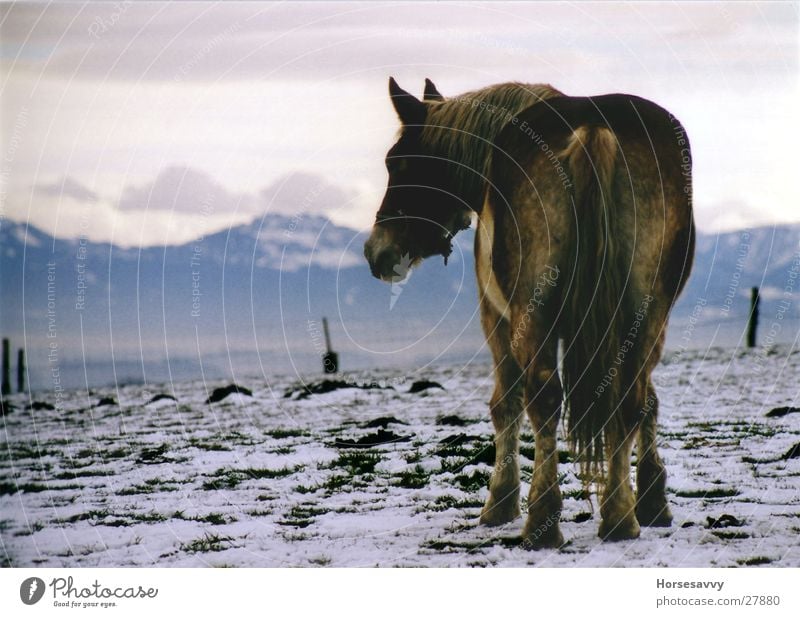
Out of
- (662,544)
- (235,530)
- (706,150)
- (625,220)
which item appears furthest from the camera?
(706,150)

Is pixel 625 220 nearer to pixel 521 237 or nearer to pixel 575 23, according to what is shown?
pixel 521 237

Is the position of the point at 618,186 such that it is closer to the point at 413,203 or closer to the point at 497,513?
the point at 413,203

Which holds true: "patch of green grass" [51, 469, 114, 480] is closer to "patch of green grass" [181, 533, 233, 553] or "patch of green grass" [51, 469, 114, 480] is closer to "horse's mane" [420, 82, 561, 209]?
"patch of green grass" [181, 533, 233, 553]

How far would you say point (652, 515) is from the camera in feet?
21.9

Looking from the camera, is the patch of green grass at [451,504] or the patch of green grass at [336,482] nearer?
the patch of green grass at [451,504]

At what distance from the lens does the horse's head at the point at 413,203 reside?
698cm

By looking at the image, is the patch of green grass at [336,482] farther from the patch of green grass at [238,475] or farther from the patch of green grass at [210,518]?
the patch of green grass at [210,518]

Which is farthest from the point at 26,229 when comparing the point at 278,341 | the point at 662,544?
the point at 662,544

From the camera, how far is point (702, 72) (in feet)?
27.0

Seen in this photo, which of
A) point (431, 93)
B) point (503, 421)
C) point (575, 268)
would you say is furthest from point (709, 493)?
point (431, 93)

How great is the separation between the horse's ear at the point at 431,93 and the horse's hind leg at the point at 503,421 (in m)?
1.73

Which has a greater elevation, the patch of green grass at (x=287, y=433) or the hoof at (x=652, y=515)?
the patch of green grass at (x=287, y=433)

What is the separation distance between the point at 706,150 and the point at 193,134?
15.2 feet

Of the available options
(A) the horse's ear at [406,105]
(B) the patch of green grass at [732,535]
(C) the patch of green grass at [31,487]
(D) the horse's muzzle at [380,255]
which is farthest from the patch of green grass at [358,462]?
(A) the horse's ear at [406,105]
